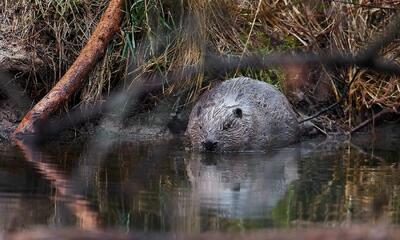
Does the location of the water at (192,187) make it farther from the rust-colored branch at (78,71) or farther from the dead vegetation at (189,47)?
the dead vegetation at (189,47)

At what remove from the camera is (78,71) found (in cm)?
621

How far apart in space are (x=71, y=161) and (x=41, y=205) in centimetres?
143

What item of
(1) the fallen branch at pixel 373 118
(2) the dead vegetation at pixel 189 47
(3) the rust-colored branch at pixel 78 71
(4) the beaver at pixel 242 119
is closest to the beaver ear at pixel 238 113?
(4) the beaver at pixel 242 119

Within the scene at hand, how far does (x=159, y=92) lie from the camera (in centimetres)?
663

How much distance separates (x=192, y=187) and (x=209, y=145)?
137 centimetres

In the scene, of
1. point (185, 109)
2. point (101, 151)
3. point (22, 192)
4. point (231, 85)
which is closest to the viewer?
point (22, 192)

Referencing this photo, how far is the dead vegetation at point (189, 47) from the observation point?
6559 mm

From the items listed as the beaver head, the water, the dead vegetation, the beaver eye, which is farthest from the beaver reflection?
the dead vegetation

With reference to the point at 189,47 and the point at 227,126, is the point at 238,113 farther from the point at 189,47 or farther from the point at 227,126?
the point at 189,47

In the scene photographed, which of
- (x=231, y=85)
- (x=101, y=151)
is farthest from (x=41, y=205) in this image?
(x=231, y=85)

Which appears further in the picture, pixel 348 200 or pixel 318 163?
pixel 318 163

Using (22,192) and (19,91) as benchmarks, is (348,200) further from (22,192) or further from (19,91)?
(19,91)

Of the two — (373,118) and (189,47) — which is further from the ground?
(189,47)

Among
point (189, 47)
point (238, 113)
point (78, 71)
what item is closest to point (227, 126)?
point (238, 113)
